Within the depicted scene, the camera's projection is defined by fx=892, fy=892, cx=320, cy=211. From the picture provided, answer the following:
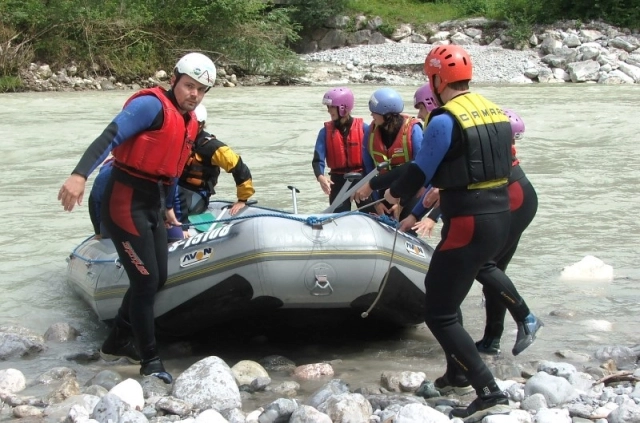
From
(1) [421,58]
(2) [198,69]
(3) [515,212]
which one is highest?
(2) [198,69]

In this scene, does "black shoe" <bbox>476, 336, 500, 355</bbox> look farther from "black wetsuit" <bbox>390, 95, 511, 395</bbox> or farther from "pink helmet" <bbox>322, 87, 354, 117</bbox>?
"pink helmet" <bbox>322, 87, 354, 117</bbox>

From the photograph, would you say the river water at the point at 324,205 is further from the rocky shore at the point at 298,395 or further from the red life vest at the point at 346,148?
the red life vest at the point at 346,148

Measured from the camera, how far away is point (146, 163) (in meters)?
3.51

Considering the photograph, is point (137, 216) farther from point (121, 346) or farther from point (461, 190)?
point (461, 190)

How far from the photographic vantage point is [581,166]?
10312 mm

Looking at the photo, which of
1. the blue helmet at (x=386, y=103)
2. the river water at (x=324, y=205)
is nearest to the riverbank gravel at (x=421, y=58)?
the river water at (x=324, y=205)

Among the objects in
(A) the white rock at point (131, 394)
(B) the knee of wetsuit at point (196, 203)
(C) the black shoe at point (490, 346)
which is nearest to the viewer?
(A) the white rock at point (131, 394)

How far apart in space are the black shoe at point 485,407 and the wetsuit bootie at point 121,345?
1588 mm

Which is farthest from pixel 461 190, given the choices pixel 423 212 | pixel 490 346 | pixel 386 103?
pixel 386 103

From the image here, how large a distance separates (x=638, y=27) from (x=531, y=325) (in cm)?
2461

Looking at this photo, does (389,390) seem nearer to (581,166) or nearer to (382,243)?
(382,243)

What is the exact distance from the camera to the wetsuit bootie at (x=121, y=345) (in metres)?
4.03

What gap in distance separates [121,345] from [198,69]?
54.4 inches

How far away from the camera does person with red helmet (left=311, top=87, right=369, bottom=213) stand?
5.70 metres
